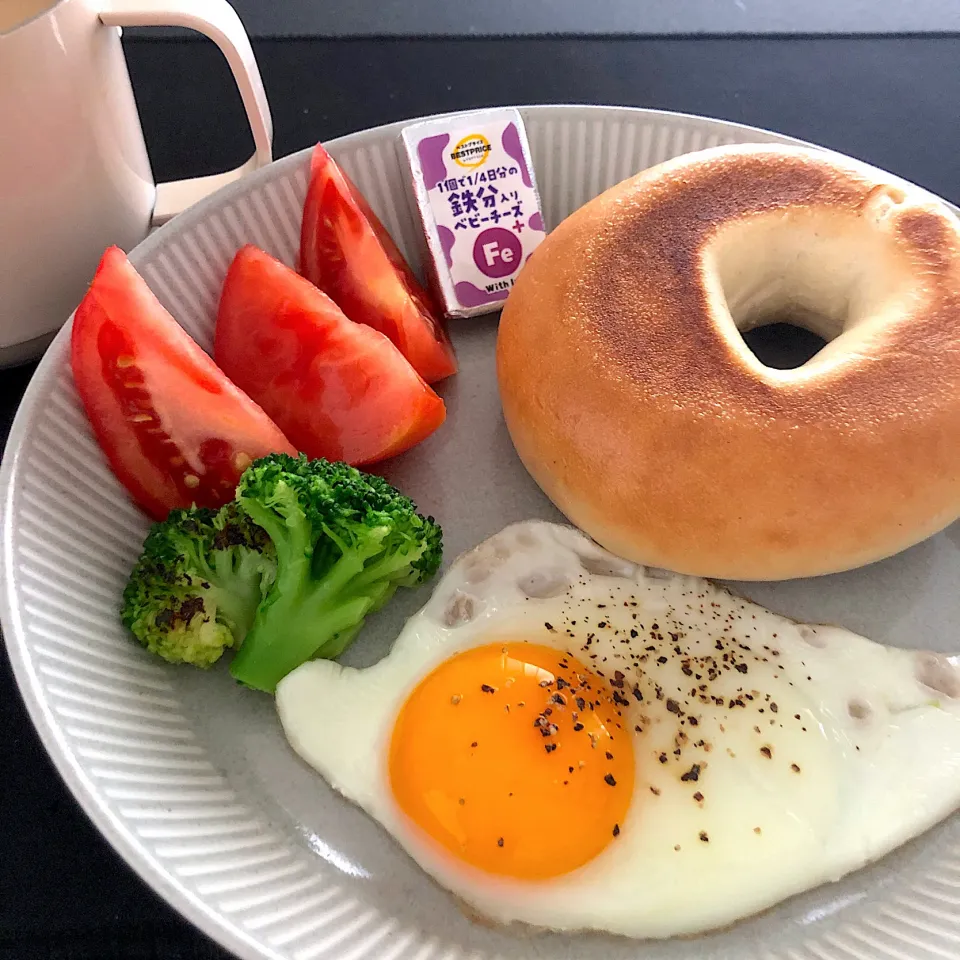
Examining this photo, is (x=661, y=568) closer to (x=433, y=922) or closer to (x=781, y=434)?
(x=781, y=434)

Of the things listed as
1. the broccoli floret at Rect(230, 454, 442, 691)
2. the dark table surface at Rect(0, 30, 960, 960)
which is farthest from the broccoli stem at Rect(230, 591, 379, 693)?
the dark table surface at Rect(0, 30, 960, 960)

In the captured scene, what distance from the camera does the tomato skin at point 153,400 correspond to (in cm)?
Result: 105

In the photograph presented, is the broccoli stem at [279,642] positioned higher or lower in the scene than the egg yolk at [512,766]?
higher

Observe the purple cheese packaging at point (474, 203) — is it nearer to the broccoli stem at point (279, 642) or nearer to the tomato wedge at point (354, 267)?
the tomato wedge at point (354, 267)

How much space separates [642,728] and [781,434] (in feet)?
1.24

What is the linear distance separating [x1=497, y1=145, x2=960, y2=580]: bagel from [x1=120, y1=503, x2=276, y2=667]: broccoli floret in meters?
0.38

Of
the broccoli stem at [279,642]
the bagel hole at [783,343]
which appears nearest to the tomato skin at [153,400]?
the broccoli stem at [279,642]

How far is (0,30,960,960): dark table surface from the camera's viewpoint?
5.14 feet

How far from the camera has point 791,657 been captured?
3.53ft

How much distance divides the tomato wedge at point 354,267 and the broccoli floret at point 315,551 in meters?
0.27

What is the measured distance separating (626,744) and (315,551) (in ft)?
1.41

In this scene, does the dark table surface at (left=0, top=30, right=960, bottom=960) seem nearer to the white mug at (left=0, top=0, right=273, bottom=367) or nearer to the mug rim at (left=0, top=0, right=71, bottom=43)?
the white mug at (left=0, top=0, right=273, bottom=367)

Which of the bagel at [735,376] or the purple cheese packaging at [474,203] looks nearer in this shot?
the bagel at [735,376]

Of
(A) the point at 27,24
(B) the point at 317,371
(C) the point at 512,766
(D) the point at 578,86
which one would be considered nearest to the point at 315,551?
(B) the point at 317,371
